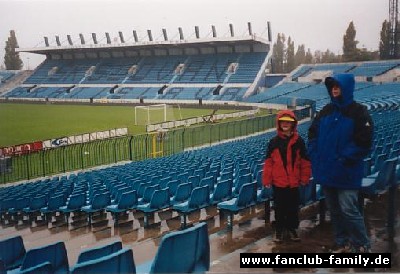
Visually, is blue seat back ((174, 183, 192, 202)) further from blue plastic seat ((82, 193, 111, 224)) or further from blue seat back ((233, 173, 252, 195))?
blue plastic seat ((82, 193, 111, 224))

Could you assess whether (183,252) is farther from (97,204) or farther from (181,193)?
(97,204)

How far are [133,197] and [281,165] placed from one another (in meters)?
2.31

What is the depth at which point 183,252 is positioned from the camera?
2.26 metres

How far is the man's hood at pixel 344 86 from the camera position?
2.76 meters

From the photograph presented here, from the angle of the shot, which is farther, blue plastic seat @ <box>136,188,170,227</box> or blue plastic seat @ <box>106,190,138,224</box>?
blue plastic seat @ <box>106,190,138,224</box>

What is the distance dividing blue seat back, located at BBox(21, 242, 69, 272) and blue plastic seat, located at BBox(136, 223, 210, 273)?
17.2 inches

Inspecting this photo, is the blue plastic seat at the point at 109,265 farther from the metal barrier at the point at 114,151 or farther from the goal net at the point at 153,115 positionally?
the goal net at the point at 153,115

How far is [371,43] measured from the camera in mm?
5875

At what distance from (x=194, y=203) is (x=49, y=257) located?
2.18 m

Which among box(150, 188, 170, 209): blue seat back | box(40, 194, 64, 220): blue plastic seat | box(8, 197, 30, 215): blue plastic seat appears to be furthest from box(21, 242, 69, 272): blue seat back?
box(8, 197, 30, 215): blue plastic seat

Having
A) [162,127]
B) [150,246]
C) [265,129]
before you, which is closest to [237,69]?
[162,127]

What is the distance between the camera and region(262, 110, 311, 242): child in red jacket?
3.24 meters

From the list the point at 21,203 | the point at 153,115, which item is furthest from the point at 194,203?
the point at 153,115

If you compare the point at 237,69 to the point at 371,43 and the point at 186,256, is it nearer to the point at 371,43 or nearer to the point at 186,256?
the point at 371,43
